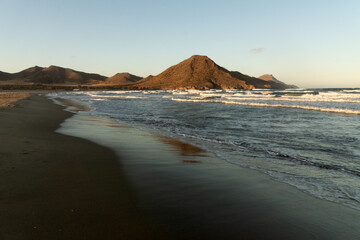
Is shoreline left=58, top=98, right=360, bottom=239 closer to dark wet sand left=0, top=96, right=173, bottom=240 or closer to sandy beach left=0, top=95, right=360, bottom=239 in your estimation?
sandy beach left=0, top=95, right=360, bottom=239

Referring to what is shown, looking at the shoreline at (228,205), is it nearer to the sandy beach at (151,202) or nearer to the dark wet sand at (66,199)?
the sandy beach at (151,202)

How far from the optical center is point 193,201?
424 centimetres

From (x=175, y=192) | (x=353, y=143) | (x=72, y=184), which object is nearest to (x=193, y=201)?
(x=175, y=192)

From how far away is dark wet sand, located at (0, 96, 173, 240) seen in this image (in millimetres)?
3137

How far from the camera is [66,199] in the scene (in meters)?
4.05

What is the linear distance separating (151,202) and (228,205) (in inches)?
51.0

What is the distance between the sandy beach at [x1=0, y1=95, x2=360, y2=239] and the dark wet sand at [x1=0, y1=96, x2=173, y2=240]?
13 mm

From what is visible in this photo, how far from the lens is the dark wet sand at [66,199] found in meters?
3.14

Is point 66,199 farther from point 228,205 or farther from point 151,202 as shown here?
point 228,205

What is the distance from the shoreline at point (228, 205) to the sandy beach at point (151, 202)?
0.6 inches

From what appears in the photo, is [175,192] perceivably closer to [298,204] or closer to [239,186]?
[239,186]

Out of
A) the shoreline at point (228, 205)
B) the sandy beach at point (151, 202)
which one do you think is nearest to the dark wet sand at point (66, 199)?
the sandy beach at point (151, 202)

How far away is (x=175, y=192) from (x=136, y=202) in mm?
817

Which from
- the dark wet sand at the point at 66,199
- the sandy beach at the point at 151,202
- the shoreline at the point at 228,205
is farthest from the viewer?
the shoreline at the point at 228,205
